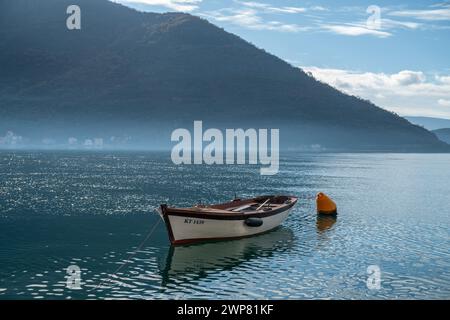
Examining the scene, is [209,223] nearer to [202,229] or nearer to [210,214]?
[202,229]

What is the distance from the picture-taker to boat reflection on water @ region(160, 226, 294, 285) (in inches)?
1304

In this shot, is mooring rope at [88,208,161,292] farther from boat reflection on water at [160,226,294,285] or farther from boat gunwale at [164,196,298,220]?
boat reflection on water at [160,226,294,285]

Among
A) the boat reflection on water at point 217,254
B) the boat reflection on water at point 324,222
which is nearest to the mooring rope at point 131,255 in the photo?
the boat reflection on water at point 217,254

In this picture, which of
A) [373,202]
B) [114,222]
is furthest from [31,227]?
[373,202]

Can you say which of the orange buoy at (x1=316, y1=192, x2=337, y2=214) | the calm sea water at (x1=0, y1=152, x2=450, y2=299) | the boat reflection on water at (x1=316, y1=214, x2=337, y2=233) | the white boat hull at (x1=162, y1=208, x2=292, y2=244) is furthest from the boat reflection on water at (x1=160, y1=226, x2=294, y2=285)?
the orange buoy at (x1=316, y1=192, x2=337, y2=214)

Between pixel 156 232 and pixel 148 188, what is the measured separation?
40314 mm

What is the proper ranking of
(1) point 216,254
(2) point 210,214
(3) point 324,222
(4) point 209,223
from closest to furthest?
(1) point 216,254
(2) point 210,214
(4) point 209,223
(3) point 324,222

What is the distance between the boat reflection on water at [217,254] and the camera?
109 feet

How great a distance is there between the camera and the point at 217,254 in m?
37.4

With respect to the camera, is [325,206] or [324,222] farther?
[325,206]

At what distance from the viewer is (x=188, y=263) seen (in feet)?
114

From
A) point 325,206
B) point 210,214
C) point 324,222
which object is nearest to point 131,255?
point 210,214

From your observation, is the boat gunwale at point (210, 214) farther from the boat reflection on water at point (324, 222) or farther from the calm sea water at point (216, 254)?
the boat reflection on water at point (324, 222)

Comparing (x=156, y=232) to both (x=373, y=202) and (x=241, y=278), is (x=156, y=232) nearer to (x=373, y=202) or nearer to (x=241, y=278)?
(x=241, y=278)
